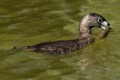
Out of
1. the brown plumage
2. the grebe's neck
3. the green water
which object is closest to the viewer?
the green water

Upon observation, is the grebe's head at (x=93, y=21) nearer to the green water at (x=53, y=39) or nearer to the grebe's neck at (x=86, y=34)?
the grebe's neck at (x=86, y=34)

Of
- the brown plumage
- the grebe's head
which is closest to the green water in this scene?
the brown plumage

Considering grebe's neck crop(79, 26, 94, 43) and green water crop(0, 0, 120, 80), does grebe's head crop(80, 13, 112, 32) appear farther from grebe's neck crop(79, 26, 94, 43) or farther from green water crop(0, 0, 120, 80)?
green water crop(0, 0, 120, 80)

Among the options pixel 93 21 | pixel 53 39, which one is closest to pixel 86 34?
pixel 93 21

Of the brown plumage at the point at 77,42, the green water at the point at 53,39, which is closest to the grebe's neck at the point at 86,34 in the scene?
the brown plumage at the point at 77,42

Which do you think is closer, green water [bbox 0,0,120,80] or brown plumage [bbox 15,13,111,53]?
green water [bbox 0,0,120,80]

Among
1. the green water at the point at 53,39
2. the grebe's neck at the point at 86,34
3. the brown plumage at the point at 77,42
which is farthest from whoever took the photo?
the grebe's neck at the point at 86,34

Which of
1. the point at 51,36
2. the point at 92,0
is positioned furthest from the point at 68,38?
the point at 92,0
